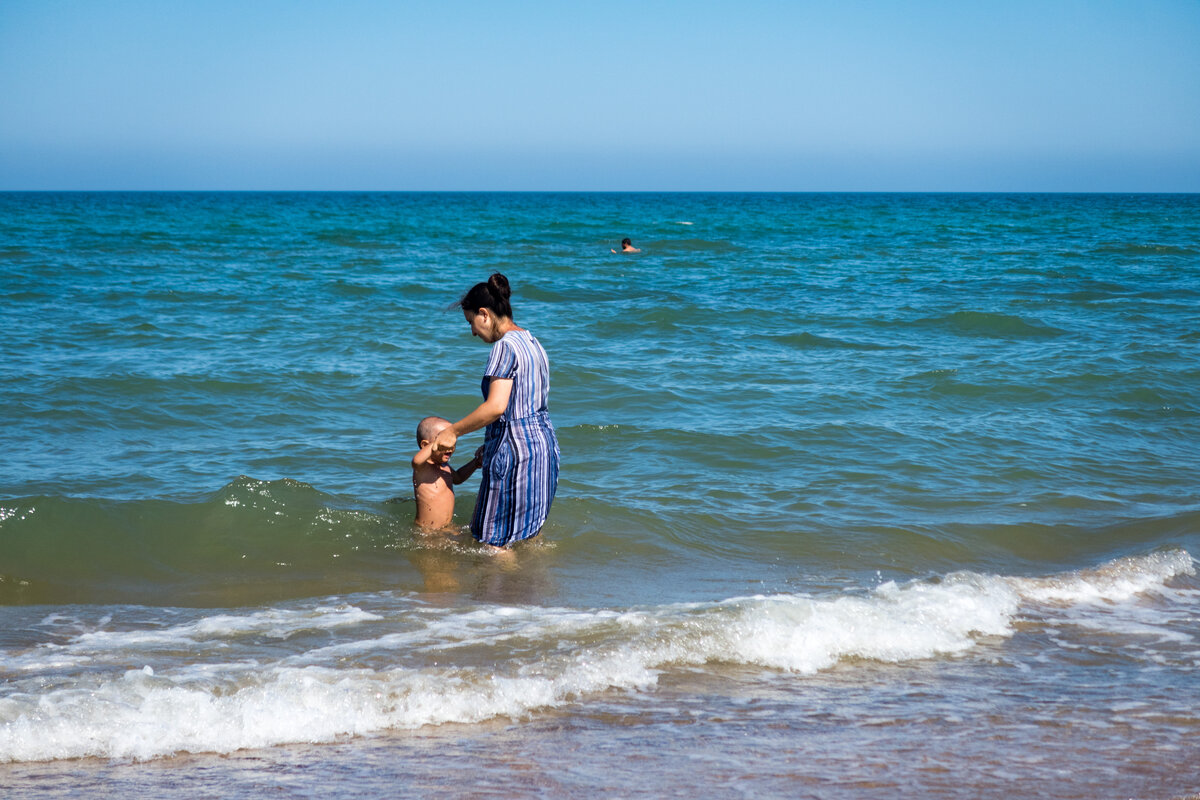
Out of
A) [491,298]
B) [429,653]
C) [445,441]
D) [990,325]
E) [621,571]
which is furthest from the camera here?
[990,325]

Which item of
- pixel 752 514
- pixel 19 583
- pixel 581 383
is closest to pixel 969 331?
pixel 581 383

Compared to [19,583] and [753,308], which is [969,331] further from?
[19,583]

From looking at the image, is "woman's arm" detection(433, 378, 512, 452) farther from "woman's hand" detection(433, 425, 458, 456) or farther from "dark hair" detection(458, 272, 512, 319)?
"dark hair" detection(458, 272, 512, 319)

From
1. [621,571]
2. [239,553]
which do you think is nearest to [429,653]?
[621,571]

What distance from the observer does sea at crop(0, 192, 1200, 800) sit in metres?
3.27

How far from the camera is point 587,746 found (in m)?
3.32

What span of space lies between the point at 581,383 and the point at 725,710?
21.0 ft

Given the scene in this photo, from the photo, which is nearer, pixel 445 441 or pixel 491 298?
pixel 491 298

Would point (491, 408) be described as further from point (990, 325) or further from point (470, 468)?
point (990, 325)

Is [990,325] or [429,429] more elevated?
[990,325]

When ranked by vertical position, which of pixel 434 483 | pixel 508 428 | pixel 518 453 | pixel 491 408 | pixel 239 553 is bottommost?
pixel 239 553

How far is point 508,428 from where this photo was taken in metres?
5.11

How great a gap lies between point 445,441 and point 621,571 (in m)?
1.13

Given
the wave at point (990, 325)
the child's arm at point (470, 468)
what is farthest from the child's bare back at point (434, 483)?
the wave at point (990, 325)
